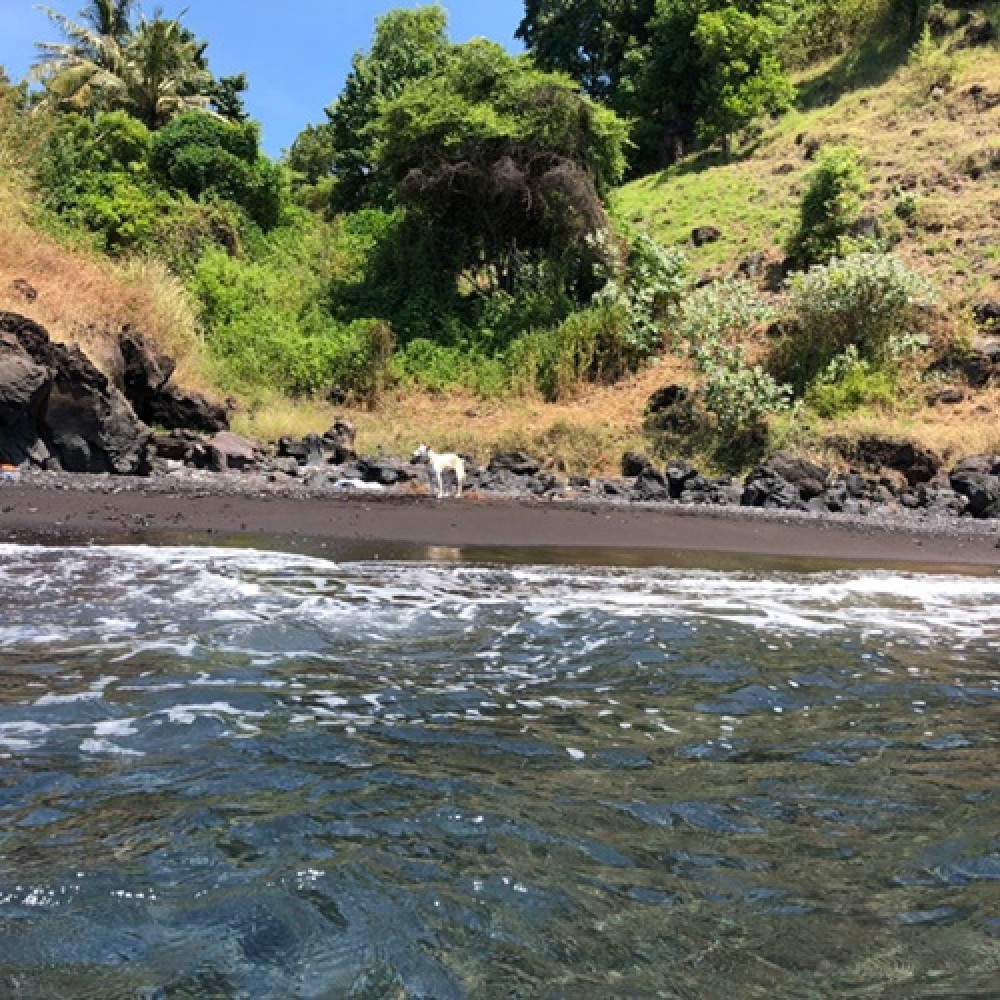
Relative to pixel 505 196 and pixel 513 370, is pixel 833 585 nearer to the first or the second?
pixel 513 370

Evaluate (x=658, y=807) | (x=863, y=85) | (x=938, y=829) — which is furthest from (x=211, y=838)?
(x=863, y=85)

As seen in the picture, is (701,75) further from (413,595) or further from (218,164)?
(413,595)

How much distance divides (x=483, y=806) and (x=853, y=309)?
1907 cm

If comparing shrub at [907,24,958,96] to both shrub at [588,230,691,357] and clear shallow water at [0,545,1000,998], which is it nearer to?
shrub at [588,230,691,357]

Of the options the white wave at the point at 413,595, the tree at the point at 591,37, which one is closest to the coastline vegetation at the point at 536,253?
the white wave at the point at 413,595

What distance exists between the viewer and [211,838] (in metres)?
3.47

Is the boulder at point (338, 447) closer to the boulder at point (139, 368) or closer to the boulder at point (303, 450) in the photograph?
the boulder at point (303, 450)

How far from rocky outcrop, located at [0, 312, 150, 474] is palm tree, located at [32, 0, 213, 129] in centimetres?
2461

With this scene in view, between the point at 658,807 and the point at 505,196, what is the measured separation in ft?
74.9

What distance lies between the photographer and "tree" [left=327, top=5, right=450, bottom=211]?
3553 cm

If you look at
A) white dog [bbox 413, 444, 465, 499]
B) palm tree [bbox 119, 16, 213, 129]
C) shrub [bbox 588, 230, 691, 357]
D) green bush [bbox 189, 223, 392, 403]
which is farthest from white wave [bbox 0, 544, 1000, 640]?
palm tree [bbox 119, 16, 213, 129]

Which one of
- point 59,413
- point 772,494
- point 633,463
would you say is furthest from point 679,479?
point 59,413

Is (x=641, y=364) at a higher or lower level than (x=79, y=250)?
lower

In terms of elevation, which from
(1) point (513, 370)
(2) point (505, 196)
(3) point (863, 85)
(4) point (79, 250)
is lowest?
(1) point (513, 370)
